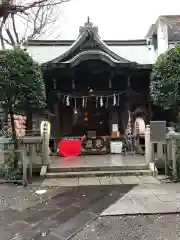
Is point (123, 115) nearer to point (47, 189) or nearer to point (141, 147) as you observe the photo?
point (141, 147)

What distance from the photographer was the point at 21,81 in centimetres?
892

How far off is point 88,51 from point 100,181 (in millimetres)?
7634

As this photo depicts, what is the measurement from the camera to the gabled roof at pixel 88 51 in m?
14.4

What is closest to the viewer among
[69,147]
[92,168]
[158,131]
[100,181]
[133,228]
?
[133,228]

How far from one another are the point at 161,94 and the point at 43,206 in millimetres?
6933

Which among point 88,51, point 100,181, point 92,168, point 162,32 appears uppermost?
point 162,32

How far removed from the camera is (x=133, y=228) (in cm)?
523

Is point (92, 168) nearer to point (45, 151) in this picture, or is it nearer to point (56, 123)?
point (45, 151)

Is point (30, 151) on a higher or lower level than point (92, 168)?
higher

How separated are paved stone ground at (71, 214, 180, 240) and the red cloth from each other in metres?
8.76

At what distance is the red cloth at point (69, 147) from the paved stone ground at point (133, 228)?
345 inches

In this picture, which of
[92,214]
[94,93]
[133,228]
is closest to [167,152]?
[92,214]

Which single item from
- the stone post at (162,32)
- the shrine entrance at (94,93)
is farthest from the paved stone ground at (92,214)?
the stone post at (162,32)

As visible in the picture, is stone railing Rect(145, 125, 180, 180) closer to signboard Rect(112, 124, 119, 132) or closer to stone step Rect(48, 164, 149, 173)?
stone step Rect(48, 164, 149, 173)
